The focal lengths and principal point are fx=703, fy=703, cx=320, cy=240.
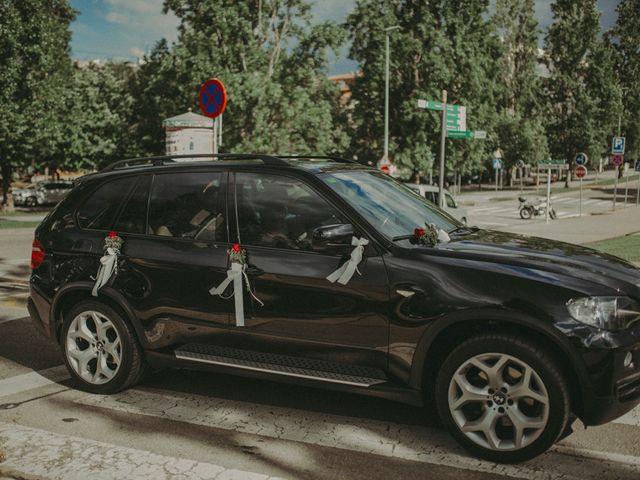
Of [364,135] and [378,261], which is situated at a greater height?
[364,135]

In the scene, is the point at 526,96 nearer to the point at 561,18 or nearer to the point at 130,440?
the point at 561,18

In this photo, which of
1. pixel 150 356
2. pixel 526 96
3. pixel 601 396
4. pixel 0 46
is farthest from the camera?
pixel 526 96

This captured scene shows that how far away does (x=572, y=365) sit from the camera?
11.6 ft

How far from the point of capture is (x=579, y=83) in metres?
63.6

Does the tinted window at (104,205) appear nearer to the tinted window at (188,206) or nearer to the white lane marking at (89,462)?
the tinted window at (188,206)

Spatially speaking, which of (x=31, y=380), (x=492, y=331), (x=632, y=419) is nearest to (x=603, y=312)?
(x=492, y=331)

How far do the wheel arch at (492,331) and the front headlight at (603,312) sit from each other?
160mm

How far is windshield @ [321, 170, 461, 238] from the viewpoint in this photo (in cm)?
430

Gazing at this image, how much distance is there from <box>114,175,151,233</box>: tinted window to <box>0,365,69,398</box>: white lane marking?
1337 mm

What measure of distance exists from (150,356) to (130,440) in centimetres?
84

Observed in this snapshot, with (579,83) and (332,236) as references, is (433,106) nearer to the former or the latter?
(332,236)

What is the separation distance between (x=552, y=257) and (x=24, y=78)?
30.9 m

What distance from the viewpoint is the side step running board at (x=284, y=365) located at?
4027 millimetres

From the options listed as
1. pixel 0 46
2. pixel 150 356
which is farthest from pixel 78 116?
pixel 150 356
